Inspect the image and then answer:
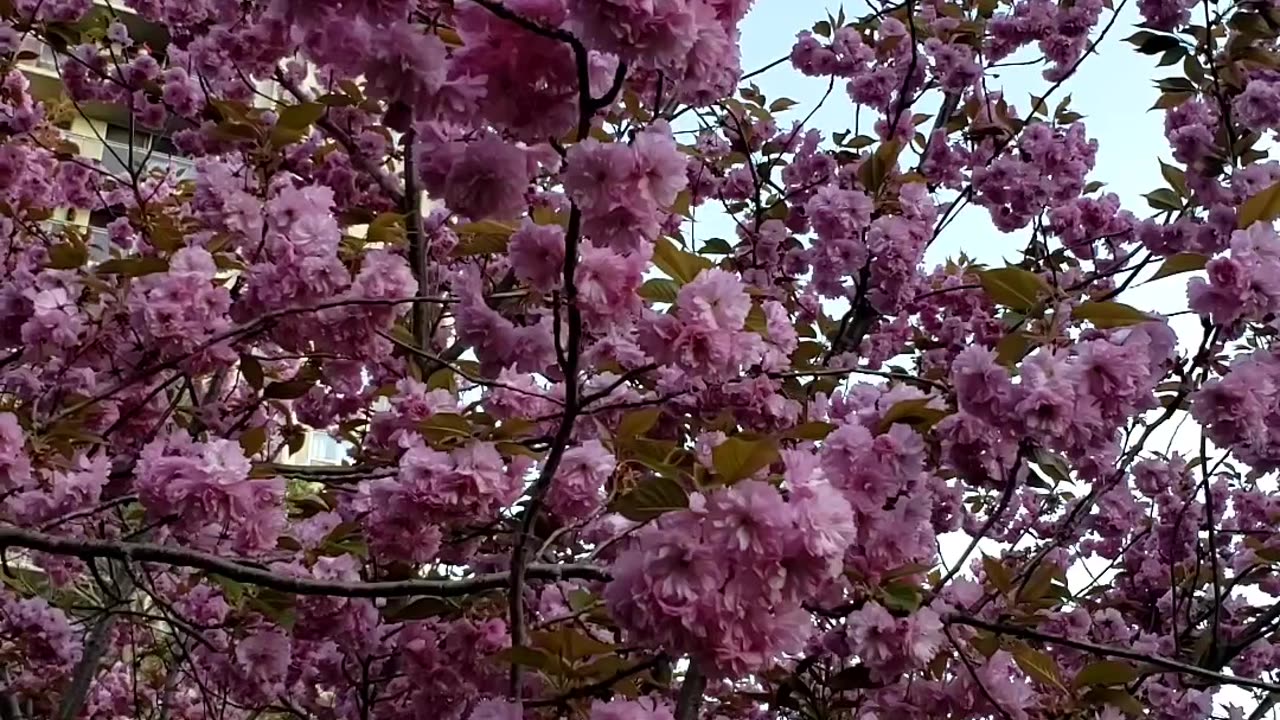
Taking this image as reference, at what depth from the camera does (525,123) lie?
1338mm

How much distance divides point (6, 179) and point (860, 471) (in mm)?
3003

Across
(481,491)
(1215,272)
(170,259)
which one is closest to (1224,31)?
(1215,272)

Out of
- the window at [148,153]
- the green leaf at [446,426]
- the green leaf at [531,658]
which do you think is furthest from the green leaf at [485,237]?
the window at [148,153]

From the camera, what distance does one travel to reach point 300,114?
7.16 ft

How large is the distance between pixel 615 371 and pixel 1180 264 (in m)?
1.10

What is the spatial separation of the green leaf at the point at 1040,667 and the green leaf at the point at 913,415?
0.54 metres

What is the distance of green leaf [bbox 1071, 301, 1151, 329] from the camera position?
1646 millimetres

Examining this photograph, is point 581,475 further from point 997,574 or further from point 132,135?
point 132,135

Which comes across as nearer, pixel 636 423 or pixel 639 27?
pixel 639 27

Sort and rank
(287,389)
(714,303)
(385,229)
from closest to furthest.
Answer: (714,303)
(385,229)
(287,389)

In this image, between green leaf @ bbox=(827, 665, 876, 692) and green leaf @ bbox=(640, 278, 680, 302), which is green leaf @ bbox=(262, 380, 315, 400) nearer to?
green leaf @ bbox=(640, 278, 680, 302)

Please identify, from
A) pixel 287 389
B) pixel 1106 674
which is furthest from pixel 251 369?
pixel 1106 674

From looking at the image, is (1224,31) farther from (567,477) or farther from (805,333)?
(567,477)

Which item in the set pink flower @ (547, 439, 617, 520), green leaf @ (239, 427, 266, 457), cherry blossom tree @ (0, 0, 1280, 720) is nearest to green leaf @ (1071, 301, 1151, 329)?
cherry blossom tree @ (0, 0, 1280, 720)
